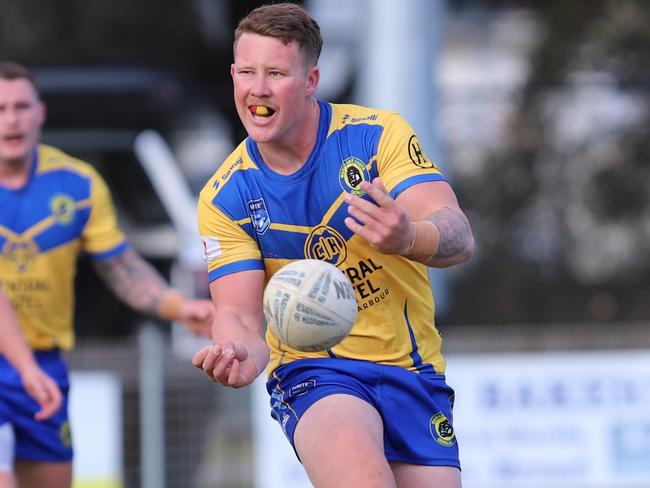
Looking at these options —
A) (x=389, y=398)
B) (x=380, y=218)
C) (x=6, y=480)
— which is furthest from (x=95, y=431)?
(x=380, y=218)

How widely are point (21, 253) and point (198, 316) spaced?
96 centimetres

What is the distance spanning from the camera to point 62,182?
6.66 m

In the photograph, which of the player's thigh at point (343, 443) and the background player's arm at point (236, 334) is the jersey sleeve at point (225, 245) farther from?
the player's thigh at point (343, 443)

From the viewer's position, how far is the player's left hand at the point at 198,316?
639cm

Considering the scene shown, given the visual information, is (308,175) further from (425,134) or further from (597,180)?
(597,180)

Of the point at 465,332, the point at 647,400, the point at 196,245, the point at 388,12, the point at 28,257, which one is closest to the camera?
the point at 28,257

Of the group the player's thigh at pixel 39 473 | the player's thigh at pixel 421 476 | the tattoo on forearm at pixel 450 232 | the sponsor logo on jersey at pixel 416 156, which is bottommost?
the player's thigh at pixel 39 473

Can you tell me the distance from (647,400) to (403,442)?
17.9 ft

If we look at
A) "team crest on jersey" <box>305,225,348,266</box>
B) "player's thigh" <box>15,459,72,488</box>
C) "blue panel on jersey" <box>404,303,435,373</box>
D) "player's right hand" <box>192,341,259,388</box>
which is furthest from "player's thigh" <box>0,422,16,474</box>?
"blue panel on jersey" <box>404,303,435,373</box>

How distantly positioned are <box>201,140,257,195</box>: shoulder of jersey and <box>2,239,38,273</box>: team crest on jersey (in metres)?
1.76

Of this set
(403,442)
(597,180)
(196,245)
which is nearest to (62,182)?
(403,442)

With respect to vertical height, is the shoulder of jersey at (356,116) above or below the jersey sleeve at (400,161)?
above

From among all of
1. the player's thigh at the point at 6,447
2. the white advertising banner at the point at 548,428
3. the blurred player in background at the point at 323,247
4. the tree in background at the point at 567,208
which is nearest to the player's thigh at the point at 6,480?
the player's thigh at the point at 6,447

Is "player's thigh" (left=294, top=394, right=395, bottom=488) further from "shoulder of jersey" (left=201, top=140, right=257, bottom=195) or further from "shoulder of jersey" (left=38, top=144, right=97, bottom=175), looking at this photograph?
"shoulder of jersey" (left=38, top=144, right=97, bottom=175)
